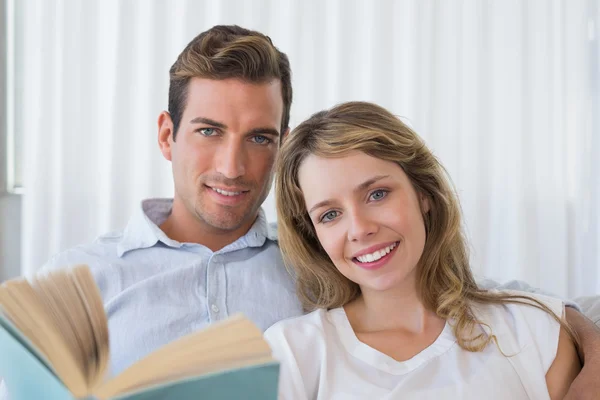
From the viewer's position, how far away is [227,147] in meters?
1.63

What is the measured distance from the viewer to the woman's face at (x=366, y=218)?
4.47ft

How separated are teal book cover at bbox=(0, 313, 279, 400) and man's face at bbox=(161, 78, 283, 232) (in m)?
0.91

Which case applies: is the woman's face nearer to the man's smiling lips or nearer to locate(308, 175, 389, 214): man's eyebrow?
locate(308, 175, 389, 214): man's eyebrow

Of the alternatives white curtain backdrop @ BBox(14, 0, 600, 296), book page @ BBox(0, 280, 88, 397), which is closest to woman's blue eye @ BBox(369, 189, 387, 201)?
book page @ BBox(0, 280, 88, 397)

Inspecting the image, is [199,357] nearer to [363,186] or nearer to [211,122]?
[363,186]

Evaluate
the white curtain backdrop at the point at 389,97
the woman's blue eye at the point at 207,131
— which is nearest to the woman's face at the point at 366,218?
the woman's blue eye at the point at 207,131

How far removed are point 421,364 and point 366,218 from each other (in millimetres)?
311

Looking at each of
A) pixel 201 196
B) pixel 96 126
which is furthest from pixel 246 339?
pixel 96 126

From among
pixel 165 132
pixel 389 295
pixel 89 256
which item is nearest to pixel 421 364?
pixel 389 295

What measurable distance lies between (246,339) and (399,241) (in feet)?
2.32

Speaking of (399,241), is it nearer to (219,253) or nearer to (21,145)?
(219,253)

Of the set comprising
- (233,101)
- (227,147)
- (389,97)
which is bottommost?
(227,147)

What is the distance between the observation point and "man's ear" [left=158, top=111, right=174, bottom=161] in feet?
5.90

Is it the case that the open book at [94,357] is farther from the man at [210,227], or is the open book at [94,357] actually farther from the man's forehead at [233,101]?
the man's forehead at [233,101]
